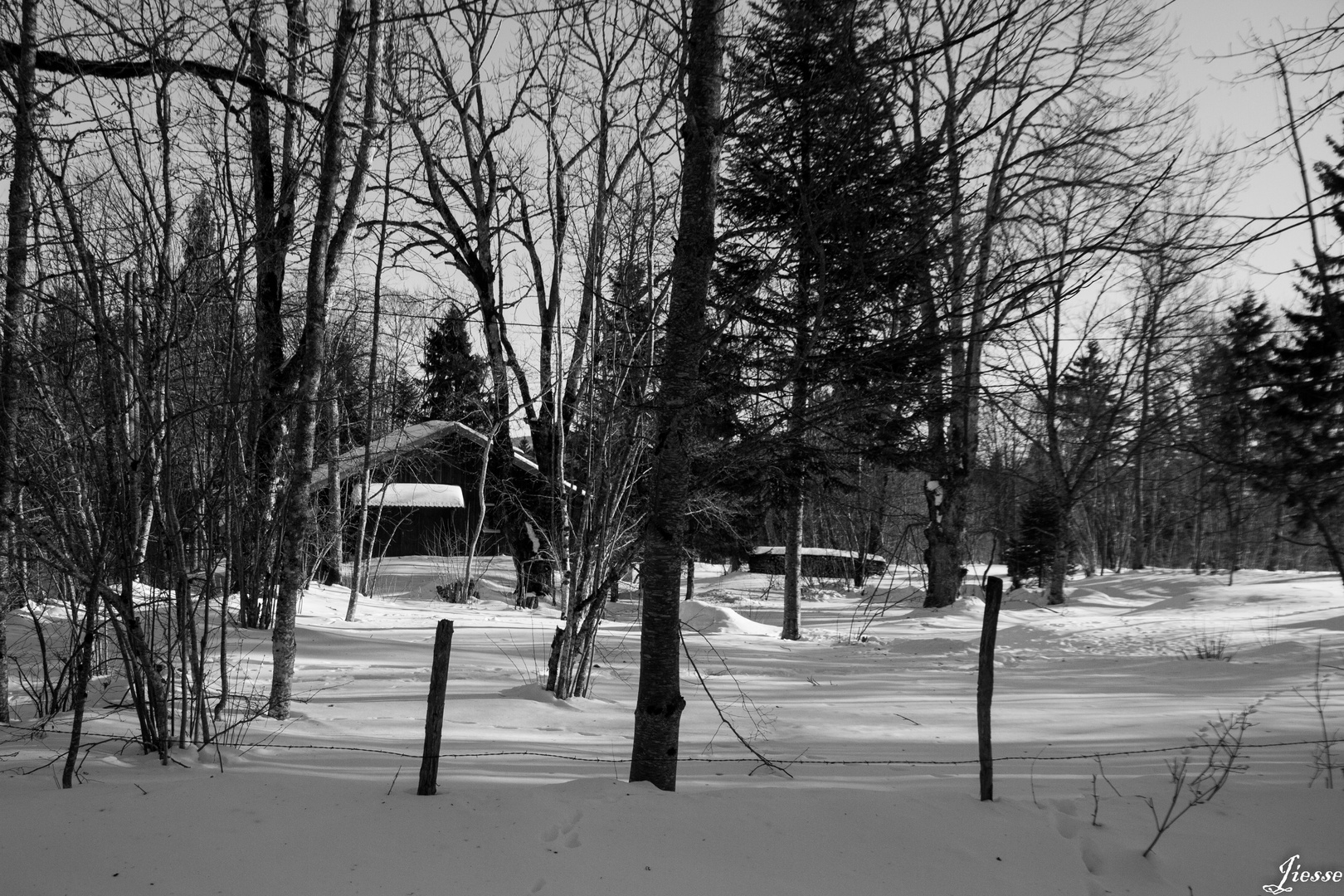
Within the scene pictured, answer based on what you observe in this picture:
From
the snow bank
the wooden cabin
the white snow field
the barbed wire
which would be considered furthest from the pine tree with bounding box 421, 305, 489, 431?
the barbed wire

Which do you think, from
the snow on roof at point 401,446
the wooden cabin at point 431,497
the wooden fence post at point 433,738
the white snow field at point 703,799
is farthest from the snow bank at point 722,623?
the wooden fence post at point 433,738

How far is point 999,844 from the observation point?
387 centimetres

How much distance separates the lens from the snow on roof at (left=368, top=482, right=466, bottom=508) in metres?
27.0

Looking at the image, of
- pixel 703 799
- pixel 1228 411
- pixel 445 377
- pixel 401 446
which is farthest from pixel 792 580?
pixel 445 377

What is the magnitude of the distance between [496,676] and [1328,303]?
298 inches

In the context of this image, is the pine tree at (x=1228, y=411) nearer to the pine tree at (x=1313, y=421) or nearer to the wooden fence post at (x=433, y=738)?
the pine tree at (x=1313, y=421)

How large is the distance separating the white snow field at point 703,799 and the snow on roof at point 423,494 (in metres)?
18.9

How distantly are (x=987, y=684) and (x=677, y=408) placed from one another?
226 cm

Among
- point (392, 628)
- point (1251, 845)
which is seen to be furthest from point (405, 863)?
point (392, 628)

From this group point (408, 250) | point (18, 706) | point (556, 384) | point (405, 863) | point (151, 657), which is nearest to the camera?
point (405, 863)

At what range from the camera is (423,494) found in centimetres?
2802

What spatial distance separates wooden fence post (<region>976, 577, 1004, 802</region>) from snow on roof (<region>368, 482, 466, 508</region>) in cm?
2417

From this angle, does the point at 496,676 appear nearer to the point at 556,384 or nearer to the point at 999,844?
the point at 556,384

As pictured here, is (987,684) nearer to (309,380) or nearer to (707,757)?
(707,757)
